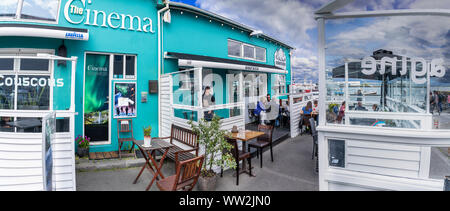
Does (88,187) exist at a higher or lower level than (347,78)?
lower

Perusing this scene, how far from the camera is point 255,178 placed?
4.19 m

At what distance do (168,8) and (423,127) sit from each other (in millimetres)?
5742

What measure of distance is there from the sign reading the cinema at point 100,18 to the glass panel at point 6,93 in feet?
7.99

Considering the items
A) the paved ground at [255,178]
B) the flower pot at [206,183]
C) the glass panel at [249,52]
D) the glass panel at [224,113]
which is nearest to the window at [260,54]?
the glass panel at [249,52]

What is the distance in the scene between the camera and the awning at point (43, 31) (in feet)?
13.3

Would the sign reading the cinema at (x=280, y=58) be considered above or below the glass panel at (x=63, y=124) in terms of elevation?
above

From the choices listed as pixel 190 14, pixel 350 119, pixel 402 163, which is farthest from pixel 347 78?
pixel 190 14

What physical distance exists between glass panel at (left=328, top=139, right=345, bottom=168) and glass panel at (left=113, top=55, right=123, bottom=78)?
495cm

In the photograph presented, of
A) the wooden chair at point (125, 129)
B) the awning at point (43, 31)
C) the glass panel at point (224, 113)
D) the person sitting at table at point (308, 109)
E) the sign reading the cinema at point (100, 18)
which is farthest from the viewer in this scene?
the person sitting at table at point (308, 109)

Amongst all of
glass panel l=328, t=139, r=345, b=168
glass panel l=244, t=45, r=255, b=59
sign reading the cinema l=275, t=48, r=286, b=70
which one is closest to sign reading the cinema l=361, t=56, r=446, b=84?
glass panel l=328, t=139, r=345, b=168

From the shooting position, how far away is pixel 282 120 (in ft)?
29.1

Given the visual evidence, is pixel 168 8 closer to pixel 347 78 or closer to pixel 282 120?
pixel 347 78

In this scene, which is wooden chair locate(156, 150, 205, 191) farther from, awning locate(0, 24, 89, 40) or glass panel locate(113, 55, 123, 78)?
awning locate(0, 24, 89, 40)

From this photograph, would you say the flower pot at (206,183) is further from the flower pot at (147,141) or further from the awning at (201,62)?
the awning at (201,62)
